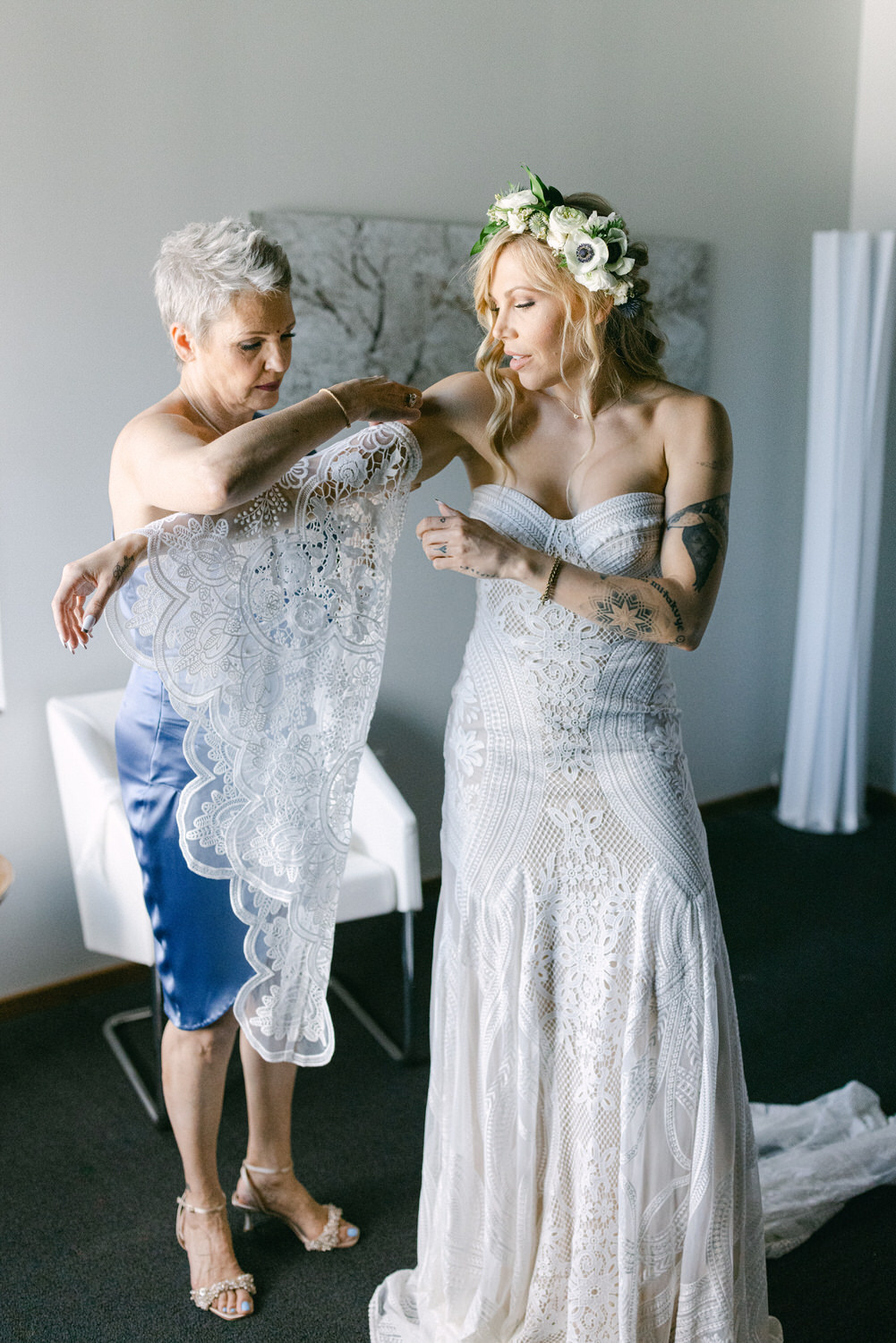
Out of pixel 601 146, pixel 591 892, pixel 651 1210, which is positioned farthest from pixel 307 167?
pixel 651 1210

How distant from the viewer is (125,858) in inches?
105

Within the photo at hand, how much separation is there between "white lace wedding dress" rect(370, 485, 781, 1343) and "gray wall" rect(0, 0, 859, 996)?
5.33 ft

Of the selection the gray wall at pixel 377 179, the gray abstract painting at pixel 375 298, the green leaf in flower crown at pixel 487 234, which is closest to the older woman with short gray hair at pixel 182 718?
the green leaf in flower crown at pixel 487 234

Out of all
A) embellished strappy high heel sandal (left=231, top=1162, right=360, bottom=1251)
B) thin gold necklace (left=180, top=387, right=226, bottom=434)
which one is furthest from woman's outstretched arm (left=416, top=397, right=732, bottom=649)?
embellished strappy high heel sandal (left=231, top=1162, right=360, bottom=1251)

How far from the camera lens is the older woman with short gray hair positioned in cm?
172

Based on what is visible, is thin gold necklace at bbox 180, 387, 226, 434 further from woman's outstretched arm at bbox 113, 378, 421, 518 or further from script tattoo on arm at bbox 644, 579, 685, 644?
script tattoo on arm at bbox 644, 579, 685, 644

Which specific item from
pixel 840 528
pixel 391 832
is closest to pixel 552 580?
pixel 391 832

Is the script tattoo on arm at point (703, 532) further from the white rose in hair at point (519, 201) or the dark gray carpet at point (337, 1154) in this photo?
the dark gray carpet at point (337, 1154)

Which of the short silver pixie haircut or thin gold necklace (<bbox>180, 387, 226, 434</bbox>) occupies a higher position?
the short silver pixie haircut

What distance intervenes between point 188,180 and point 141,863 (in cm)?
195

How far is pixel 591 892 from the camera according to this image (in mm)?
1810

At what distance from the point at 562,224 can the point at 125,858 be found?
5.73 ft

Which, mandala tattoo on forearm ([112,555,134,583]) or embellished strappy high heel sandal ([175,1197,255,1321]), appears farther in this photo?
embellished strappy high heel sandal ([175,1197,255,1321])

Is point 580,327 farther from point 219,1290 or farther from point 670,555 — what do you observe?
point 219,1290
